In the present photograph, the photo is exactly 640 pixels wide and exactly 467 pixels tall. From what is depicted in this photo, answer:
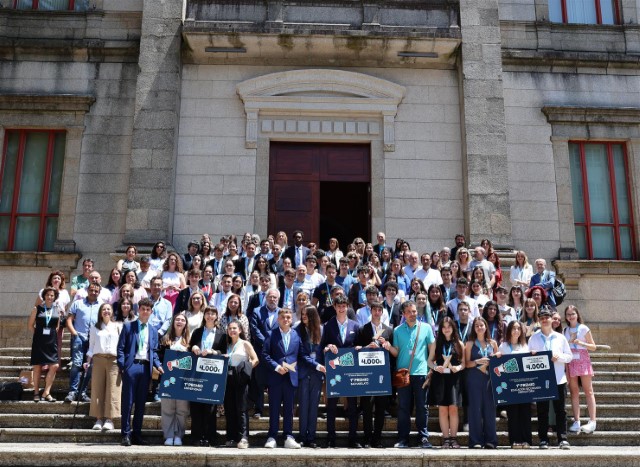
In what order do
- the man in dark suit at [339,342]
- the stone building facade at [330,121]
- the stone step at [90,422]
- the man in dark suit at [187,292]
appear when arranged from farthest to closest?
1. the stone building facade at [330,121]
2. the man in dark suit at [187,292]
3. the stone step at [90,422]
4. the man in dark suit at [339,342]

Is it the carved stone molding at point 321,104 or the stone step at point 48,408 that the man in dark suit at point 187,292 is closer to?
the stone step at point 48,408

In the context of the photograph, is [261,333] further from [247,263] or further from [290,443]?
[247,263]

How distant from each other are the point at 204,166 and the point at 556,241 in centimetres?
851

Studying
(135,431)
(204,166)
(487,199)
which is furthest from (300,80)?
(135,431)

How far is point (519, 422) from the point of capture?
29.1 ft

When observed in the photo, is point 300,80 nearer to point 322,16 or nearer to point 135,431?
point 322,16

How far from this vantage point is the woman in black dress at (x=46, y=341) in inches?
396

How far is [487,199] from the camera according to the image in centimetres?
1512

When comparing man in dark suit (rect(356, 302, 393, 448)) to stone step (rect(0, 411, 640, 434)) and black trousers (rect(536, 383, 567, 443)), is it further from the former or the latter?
black trousers (rect(536, 383, 567, 443))

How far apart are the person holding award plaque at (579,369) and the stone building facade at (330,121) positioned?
5.03 metres

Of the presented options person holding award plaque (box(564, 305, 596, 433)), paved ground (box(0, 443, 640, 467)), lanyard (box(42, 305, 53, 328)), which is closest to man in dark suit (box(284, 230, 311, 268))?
lanyard (box(42, 305, 53, 328))

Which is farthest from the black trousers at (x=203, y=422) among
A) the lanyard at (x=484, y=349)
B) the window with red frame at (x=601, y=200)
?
the window with red frame at (x=601, y=200)

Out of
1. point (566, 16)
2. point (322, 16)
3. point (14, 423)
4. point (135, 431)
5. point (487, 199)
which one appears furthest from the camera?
point (566, 16)

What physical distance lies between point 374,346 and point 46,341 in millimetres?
5082
